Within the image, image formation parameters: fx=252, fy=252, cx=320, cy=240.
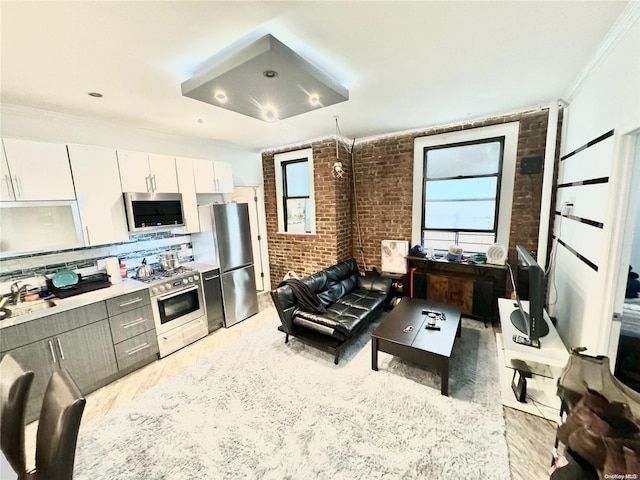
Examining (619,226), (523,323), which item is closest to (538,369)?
(523,323)

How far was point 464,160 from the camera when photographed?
12.2ft

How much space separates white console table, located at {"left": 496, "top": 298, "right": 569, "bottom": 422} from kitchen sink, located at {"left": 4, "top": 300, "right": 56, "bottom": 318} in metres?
4.24

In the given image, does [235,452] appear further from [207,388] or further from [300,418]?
[207,388]

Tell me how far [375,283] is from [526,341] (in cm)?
197

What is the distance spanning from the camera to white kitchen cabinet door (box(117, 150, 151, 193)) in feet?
9.37

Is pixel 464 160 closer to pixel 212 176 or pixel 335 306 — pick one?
pixel 335 306

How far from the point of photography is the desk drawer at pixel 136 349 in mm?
2664

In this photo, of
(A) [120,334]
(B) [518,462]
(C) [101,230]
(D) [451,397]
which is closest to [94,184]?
(C) [101,230]

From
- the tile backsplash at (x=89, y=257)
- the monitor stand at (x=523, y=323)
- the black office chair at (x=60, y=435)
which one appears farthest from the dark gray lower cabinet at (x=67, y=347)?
the monitor stand at (x=523, y=323)

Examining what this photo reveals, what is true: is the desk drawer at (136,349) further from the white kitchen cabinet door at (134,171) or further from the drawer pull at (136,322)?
the white kitchen cabinet door at (134,171)

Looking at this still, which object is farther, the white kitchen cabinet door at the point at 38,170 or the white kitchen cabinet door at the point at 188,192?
the white kitchen cabinet door at the point at 188,192

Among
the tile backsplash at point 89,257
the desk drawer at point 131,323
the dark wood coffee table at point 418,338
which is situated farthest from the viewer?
the desk drawer at point 131,323

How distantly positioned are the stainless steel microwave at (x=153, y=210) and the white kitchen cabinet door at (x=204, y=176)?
0.33 meters

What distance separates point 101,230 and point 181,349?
1679mm
